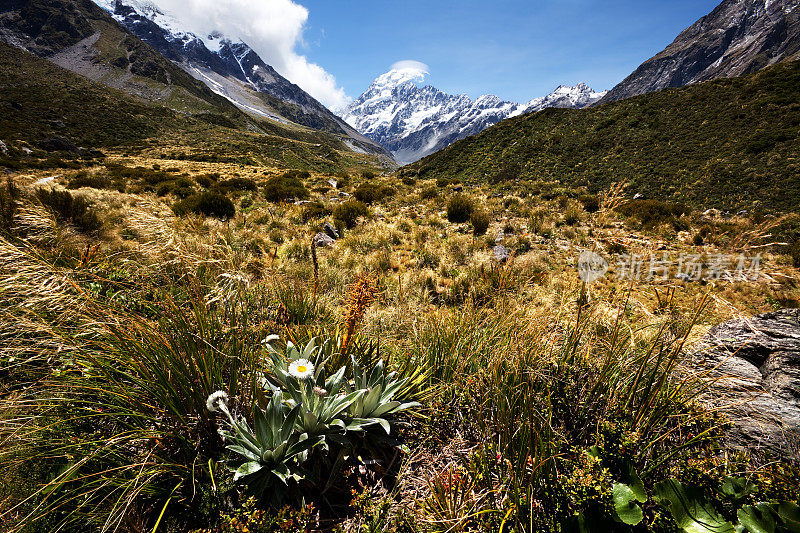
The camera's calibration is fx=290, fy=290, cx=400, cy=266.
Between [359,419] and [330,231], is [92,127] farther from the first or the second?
[359,419]

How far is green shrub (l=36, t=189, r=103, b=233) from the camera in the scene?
625 cm

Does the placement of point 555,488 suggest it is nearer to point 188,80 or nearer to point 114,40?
point 188,80

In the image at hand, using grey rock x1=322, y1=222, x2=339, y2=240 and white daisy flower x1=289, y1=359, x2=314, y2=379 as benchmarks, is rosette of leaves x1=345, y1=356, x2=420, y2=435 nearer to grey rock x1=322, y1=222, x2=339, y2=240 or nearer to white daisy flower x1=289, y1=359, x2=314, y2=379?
white daisy flower x1=289, y1=359, x2=314, y2=379

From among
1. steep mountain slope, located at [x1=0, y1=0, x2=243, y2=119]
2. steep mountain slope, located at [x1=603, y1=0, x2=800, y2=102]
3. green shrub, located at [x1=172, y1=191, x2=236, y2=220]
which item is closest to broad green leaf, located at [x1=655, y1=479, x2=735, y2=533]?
green shrub, located at [x1=172, y1=191, x2=236, y2=220]

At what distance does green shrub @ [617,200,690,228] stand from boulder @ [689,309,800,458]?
879 centimetres

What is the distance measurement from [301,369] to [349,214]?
8.22 metres

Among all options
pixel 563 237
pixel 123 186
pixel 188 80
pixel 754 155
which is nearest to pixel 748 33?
pixel 754 155

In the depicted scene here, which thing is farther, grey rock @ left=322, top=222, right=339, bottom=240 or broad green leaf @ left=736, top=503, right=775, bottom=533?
grey rock @ left=322, top=222, right=339, bottom=240

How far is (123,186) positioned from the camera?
1299 cm

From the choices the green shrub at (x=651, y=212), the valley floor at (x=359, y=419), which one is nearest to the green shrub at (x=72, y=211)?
the valley floor at (x=359, y=419)

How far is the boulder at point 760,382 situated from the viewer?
2043 millimetres

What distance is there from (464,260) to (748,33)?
258 m

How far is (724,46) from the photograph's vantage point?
159375 mm

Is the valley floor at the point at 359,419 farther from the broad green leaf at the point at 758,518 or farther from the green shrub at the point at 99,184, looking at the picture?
the green shrub at the point at 99,184
